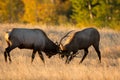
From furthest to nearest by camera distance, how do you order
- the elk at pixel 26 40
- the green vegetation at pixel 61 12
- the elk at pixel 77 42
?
the green vegetation at pixel 61 12 < the elk at pixel 77 42 < the elk at pixel 26 40

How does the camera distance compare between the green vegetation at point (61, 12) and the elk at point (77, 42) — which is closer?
the elk at point (77, 42)

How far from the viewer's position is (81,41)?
20391mm

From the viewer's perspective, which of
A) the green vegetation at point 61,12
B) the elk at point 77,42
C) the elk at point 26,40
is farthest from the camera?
the green vegetation at point 61,12

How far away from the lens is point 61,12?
58.8 metres

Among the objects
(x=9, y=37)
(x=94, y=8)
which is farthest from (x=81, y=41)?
(x=94, y=8)

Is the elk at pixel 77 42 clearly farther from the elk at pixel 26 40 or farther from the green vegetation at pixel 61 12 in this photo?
the green vegetation at pixel 61 12

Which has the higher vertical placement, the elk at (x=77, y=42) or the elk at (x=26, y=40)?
the elk at (x=26, y=40)

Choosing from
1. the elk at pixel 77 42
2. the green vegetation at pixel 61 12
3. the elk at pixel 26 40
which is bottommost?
the green vegetation at pixel 61 12

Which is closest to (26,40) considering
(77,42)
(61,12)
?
(77,42)

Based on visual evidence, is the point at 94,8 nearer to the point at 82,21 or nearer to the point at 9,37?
the point at 82,21

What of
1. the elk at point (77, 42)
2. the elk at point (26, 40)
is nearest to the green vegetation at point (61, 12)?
the elk at point (77, 42)

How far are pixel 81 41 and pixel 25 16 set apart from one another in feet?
113

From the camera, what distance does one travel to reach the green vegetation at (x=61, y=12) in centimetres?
4266

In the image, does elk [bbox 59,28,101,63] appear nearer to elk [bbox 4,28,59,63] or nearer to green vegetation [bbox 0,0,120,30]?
elk [bbox 4,28,59,63]
